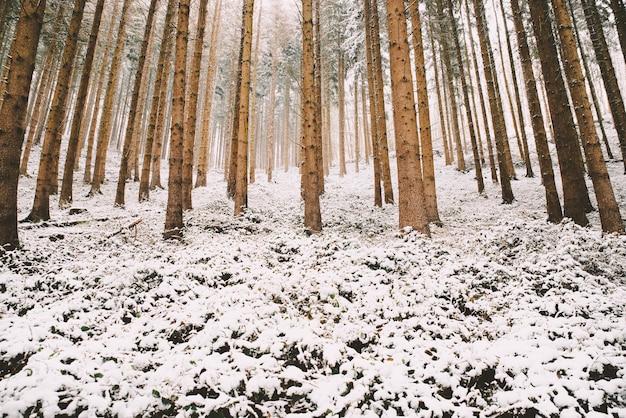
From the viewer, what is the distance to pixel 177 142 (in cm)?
704

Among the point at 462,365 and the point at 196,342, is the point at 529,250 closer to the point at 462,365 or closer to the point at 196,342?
the point at 462,365

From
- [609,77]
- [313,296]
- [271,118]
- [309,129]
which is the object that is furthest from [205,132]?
[609,77]

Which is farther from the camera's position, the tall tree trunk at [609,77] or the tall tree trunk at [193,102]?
the tall tree trunk at [609,77]

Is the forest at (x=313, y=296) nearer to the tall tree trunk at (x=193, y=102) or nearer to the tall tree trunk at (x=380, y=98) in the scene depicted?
the tall tree trunk at (x=193, y=102)

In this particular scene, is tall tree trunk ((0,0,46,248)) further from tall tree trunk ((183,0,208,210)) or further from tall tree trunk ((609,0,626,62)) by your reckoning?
tall tree trunk ((609,0,626,62))

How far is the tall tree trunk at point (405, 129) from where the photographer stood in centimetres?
618

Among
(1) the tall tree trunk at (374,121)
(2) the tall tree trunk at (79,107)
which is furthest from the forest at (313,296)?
(1) the tall tree trunk at (374,121)

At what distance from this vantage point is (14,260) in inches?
189

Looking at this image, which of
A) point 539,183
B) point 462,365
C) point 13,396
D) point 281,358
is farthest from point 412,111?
Result: point 539,183

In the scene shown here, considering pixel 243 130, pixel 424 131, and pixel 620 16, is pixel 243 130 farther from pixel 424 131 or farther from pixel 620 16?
pixel 620 16

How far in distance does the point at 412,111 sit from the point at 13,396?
271 inches

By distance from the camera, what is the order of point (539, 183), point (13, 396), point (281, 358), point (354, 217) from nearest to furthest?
point (13, 396)
point (281, 358)
point (354, 217)
point (539, 183)

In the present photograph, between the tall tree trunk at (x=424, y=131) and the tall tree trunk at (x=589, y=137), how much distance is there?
3.14m

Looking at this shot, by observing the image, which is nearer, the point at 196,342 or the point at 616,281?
the point at 196,342
